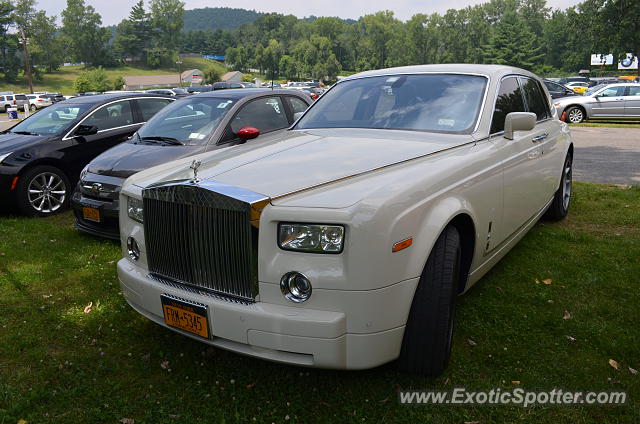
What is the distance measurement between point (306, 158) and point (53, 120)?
19.6 ft

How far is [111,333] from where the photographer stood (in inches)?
142

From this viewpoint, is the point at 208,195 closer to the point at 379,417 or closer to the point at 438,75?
the point at 379,417

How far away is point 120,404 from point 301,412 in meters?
1.00

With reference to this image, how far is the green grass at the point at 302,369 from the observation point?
267cm

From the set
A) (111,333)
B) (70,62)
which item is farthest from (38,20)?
(111,333)

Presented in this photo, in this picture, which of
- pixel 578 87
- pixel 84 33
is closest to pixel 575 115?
pixel 578 87

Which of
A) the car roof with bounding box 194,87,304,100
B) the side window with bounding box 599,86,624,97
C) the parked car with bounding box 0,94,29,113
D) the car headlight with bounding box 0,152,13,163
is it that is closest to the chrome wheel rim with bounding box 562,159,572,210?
the car roof with bounding box 194,87,304,100

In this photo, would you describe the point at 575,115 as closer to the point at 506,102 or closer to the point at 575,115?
the point at 575,115

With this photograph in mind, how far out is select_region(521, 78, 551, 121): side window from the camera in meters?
4.76

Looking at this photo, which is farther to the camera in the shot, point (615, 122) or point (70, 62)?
point (70, 62)

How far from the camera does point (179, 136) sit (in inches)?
243

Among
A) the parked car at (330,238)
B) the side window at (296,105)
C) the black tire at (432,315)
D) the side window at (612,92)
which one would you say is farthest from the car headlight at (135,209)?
the side window at (612,92)

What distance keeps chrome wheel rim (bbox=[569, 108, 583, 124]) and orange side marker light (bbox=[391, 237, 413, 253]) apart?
18.9 m

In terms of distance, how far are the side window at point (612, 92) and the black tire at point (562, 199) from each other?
15.0 metres
